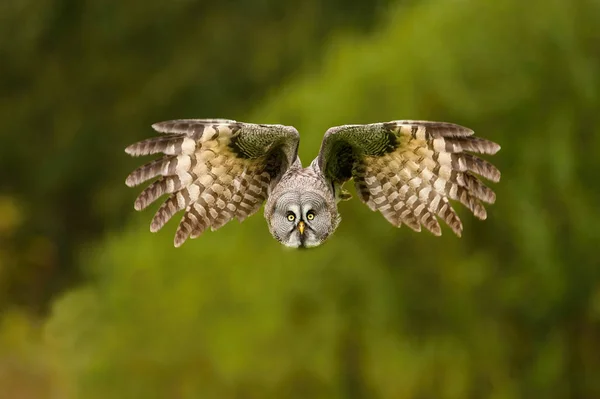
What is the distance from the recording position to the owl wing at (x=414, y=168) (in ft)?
18.1

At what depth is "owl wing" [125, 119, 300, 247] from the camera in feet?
17.6

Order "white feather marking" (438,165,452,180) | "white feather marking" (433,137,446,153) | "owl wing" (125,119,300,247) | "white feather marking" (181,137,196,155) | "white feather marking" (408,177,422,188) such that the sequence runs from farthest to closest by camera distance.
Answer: "white feather marking" (408,177,422,188), "white feather marking" (438,165,452,180), "white feather marking" (433,137,446,153), "white feather marking" (181,137,196,155), "owl wing" (125,119,300,247)

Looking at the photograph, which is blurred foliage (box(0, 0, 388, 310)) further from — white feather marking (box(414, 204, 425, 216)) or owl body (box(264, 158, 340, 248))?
owl body (box(264, 158, 340, 248))

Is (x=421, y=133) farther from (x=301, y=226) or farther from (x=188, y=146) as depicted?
(x=188, y=146)

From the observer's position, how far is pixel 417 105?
10.5 m

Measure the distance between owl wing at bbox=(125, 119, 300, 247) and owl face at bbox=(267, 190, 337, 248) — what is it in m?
0.24

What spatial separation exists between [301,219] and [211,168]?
0.64 meters

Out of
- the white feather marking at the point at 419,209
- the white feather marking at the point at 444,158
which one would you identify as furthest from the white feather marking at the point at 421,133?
the white feather marking at the point at 419,209

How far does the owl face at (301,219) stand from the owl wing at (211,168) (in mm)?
238

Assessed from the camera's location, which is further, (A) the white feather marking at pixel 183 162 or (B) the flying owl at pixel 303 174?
(A) the white feather marking at pixel 183 162

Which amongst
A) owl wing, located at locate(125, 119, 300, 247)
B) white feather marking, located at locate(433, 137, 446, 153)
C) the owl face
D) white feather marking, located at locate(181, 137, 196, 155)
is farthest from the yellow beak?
white feather marking, located at locate(433, 137, 446, 153)

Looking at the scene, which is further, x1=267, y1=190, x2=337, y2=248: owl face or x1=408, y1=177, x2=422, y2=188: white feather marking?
x1=408, y1=177, x2=422, y2=188: white feather marking

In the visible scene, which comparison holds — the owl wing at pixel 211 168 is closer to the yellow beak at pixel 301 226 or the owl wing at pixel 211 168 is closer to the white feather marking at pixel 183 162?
the white feather marking at pixel 183 162
